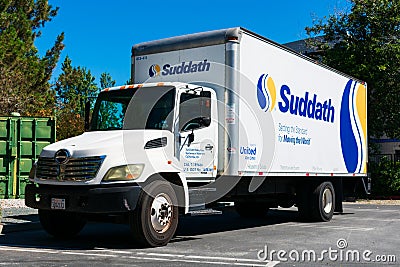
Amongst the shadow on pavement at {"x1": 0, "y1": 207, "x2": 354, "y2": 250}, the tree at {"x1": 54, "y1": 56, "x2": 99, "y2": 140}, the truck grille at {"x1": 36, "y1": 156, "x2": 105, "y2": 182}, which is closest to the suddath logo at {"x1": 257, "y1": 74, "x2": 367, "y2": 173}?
the shadow on pavement at {"x1": 0, "y1": 207, "x2": 354, "y2": 250}

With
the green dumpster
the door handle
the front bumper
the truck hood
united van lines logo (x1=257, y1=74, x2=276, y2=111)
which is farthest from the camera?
the green dumpster

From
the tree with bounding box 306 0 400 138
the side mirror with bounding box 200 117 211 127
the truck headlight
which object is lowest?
the truck headlight

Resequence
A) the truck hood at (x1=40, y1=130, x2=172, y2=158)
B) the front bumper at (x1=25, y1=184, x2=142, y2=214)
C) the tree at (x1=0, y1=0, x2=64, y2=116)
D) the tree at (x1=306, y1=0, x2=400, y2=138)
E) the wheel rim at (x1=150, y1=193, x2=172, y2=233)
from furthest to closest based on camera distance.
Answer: the tree at (x1=0, y1=0, x2=64, y2=116) → the tree at (x1=306, y1=0, x2=400, y2=138) → the wheel rim at (x1=150, y1=193, x2=172, y2=233) → the truck hood at (x1=40, y1=130, x2=172, y2=158) → the front bumper at (x1=25, y1=184, x2=142, y2=214)

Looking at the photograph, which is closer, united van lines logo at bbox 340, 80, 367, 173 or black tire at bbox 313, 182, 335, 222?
black tire at bbox 313, 182, 335, 222

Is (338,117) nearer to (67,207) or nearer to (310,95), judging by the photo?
(310,95)

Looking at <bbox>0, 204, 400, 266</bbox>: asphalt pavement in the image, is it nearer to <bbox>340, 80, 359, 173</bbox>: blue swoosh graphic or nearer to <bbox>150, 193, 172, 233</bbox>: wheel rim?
<bbox>150, 193, 172, 233</bbox>: wheel rim

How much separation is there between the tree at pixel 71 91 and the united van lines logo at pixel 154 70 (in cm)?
1448

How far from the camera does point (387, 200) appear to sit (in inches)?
931

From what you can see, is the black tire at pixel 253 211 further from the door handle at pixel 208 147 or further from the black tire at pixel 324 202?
the door handle at pixel 208 147

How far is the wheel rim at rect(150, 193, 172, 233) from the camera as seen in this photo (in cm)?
917

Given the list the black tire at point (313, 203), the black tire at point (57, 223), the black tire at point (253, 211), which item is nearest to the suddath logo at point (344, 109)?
the black tire at point (313, 203)

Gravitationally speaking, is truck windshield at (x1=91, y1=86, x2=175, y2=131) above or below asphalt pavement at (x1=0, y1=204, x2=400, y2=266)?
above

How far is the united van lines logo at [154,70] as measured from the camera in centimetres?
1145

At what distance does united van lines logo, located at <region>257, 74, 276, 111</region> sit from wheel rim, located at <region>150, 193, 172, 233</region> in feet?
9.99
